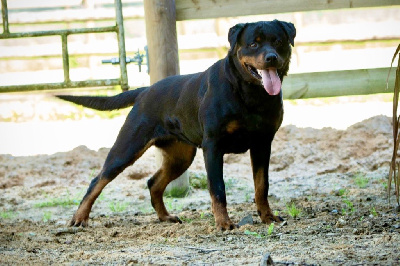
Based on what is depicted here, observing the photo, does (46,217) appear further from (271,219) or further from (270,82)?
(270,82)

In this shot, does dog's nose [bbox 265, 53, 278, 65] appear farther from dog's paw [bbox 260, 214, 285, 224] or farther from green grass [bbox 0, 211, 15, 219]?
green grass [bbox 0, 211, 15, 219]

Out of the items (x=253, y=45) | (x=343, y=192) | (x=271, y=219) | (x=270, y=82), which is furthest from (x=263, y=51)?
(x=343, y=192)

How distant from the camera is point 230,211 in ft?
18.4

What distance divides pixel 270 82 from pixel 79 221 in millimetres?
1793

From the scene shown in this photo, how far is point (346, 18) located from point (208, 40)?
230 cm

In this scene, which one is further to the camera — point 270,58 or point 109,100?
point 109,100

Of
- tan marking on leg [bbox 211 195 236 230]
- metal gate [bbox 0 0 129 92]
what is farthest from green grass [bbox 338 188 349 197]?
metal gate [bbox 0 0 129 92]

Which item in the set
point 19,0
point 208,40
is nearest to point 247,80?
point 208,40

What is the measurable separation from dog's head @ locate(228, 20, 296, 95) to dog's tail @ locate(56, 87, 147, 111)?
117cm

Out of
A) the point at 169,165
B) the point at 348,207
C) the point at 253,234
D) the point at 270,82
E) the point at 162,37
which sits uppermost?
the point at 162,37

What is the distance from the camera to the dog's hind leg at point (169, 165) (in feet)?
18.6

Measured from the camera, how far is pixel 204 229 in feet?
15.5

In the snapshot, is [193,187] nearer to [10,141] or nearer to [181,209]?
[181,209]

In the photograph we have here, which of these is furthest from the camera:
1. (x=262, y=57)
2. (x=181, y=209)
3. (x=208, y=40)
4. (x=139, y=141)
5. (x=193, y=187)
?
(x=208, y=40)
